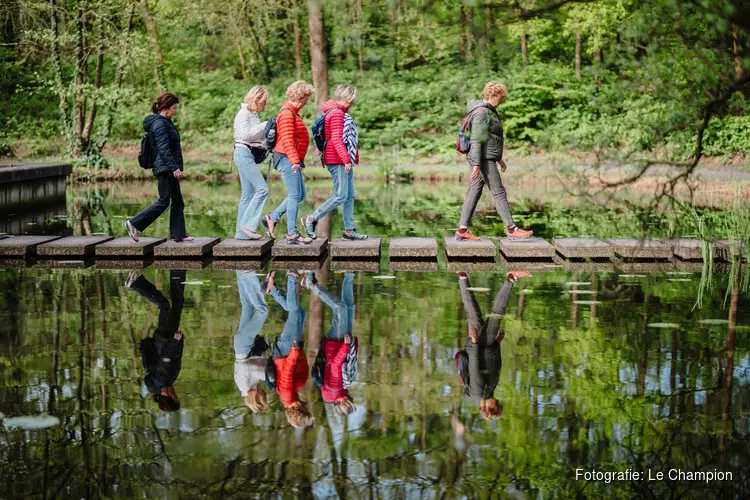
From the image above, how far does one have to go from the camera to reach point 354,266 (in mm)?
10828

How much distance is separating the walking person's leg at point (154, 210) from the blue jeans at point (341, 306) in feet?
8.58

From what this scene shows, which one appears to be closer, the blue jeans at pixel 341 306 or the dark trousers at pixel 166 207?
the blue jeans at pixel 341 306

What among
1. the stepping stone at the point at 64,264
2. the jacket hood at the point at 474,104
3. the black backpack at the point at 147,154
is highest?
the jacket hood at the point at 474,104

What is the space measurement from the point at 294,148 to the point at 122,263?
2.21 metres

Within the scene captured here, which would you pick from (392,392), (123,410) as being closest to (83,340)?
(123,410)

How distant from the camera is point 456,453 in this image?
14.4 feet

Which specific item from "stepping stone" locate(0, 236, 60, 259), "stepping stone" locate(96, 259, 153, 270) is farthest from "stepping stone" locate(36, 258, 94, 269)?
"stepping stone" locate(0, 236, 60, 259)

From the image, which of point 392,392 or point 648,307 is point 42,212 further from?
point 392,392

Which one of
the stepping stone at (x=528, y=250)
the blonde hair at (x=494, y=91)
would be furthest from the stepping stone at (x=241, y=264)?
the blonde hair at (x=494, y=91)

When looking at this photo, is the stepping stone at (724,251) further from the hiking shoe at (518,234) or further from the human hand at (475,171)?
the human hand at (475,171)

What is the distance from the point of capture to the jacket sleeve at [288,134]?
11016 millimetres

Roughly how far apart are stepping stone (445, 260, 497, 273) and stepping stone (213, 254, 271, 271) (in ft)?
6.46

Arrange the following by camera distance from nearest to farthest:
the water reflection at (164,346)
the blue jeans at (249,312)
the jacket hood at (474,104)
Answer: the water reflection at (164,346) < the blue jeans at (249,312) < the jacket hood at (474,104)

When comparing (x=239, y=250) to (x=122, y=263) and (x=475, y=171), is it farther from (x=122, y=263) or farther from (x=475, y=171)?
A: (x=475, y=171)
